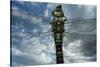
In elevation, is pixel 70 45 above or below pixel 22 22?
below

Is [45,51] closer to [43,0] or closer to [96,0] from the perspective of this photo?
[43,0]

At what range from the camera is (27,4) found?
1976 millimetres

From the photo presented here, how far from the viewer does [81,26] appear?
7.04 ft

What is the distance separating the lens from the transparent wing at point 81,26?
210cm

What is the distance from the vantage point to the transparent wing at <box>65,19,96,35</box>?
6.88ft
